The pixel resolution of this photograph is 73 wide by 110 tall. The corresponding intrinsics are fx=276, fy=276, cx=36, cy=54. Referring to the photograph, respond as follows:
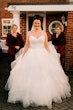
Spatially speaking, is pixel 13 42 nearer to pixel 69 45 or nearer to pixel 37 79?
pixel 37 79

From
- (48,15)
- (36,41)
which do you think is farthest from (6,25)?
(36,41)

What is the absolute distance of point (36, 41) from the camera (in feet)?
24.0

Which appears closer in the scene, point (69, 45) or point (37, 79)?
point (37, 79)

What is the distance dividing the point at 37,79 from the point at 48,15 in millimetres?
6212

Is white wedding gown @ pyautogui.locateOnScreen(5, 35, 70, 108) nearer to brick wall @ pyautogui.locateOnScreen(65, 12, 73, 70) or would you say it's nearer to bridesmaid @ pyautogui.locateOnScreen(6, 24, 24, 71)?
bridesmaid @ pyautogui.locateOnScreen(6, 24, 24, 71)

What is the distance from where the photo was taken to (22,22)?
12234 mm

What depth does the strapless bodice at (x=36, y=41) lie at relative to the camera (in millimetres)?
7297

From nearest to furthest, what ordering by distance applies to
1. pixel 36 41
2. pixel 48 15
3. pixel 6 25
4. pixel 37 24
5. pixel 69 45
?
pixel 37 24, pixel 36 41, pixel 69 45, pixel 48 15, pixel 6 25

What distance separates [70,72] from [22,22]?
10.9 feet

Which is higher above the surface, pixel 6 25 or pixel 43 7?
pixel 43 7

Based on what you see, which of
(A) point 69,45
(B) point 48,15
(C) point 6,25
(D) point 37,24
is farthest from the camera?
(C) point 6,25

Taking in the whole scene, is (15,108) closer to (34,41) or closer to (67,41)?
(34,41)

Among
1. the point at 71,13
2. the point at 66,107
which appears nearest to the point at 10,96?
the point at 66,107

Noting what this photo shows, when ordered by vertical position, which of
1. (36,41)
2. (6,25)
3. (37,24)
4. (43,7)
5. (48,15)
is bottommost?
(36,41)
